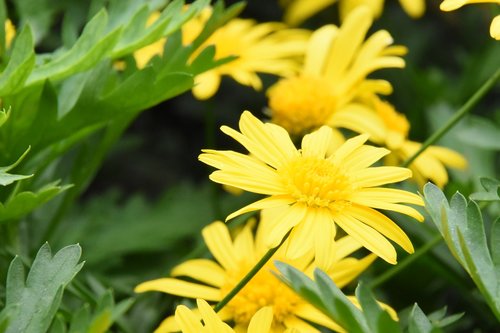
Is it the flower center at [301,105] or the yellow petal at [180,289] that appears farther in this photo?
the flower center at [301,105]

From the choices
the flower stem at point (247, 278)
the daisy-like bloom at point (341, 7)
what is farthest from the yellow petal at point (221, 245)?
the daisy-like bloom at point (341, 7)

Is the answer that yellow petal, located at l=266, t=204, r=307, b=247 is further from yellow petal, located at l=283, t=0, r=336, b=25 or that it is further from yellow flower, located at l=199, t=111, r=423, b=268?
yellow petal, located at l=283, t=0, r=336, b=25

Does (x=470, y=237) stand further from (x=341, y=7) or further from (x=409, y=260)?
(x=341, y=7)

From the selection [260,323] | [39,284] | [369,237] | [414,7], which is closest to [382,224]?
[369,237]

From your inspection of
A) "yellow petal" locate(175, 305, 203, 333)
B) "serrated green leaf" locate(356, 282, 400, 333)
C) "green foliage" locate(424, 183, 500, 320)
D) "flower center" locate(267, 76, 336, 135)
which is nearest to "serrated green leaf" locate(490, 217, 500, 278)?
"green foliage" locate(424, 183, 500, 320)

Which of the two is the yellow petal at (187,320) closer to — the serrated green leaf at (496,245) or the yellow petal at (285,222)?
the yellow petal at (285,222)

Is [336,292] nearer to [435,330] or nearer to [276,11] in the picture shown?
[435,330]
